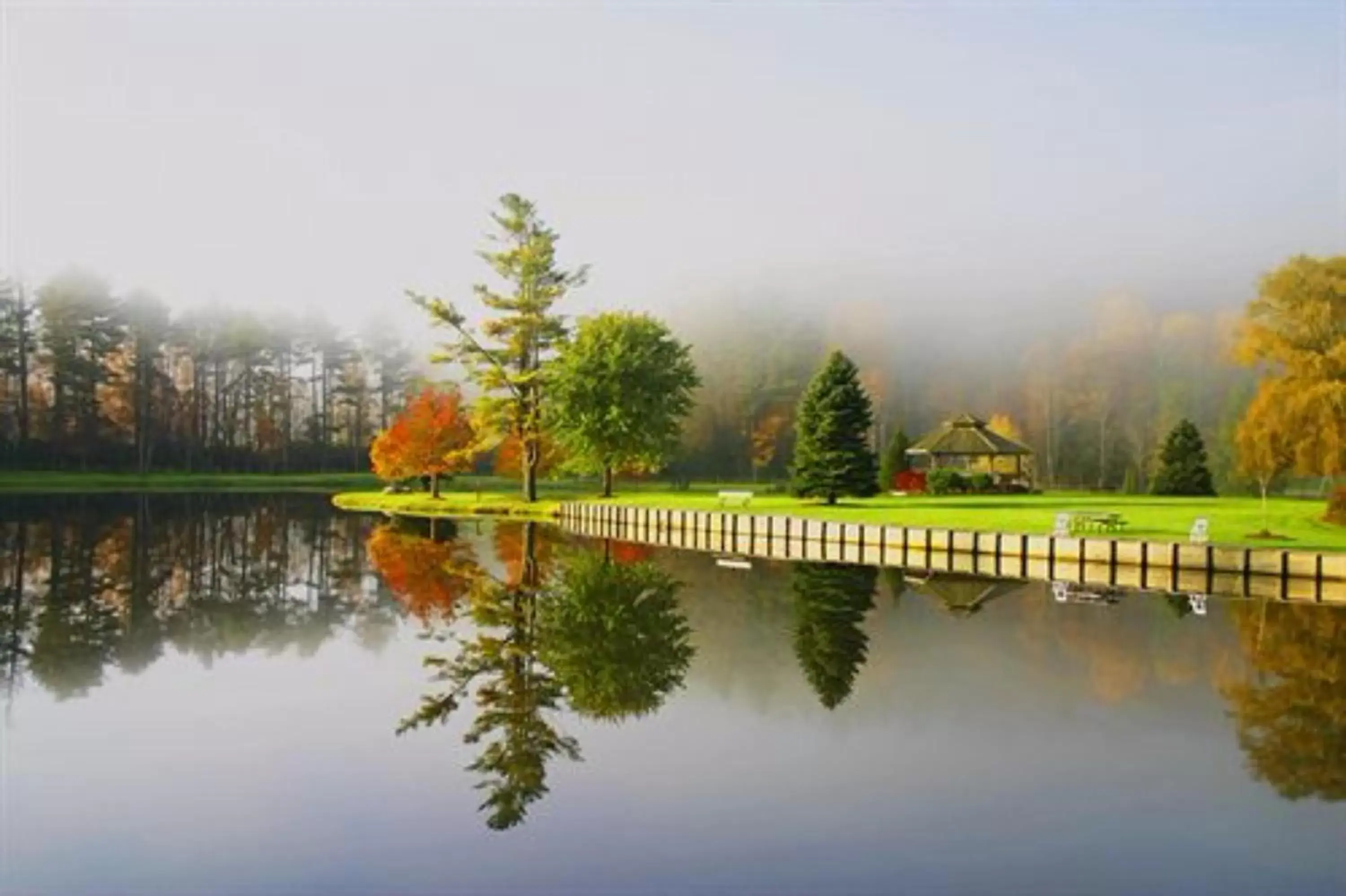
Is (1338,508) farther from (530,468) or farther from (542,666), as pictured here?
(530,468)

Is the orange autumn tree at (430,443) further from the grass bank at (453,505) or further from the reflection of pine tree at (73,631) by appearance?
the reflection of pine tree at (73,631)

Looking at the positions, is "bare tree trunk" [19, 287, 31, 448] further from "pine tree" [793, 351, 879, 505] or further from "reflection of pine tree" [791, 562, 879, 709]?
"reflection of pine tree" [791, 562, 879, 709]

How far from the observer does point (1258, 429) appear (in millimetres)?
47531

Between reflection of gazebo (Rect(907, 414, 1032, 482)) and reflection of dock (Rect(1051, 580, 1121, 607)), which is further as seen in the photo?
reflection of gazebo (Rect(907, 414, 1032, 482))

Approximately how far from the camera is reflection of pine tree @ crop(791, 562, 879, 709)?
22.4m

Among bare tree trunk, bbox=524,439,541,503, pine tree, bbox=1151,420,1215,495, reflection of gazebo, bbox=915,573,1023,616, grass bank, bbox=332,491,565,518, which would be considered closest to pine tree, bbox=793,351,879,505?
grass bank, bbox=332,491,565,518

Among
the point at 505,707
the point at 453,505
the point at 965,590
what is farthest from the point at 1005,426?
the point at 505,707

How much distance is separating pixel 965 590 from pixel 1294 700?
14.6 metres

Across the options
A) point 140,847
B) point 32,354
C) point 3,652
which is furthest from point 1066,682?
point 32,354

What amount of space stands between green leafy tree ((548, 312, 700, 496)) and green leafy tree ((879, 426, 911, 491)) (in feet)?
45.5

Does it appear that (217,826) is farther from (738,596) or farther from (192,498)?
(192,498)

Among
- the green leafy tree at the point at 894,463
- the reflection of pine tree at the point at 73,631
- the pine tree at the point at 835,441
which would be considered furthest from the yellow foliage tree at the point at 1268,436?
the reflection of pine tree at the point at 73,631

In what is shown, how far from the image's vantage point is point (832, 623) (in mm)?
28781

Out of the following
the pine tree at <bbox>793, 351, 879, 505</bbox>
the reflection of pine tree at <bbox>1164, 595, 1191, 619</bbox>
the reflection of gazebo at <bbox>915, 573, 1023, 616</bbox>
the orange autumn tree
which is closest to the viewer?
the reflection of pine tree at <bbox>1164, 595, 1191, 619</bbox>
